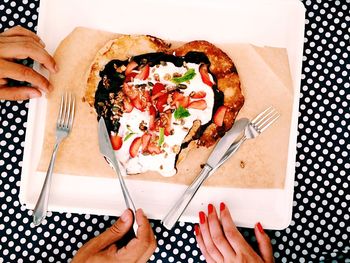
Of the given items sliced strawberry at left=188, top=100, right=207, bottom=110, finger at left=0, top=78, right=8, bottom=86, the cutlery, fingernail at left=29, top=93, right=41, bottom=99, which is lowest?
the cutlery

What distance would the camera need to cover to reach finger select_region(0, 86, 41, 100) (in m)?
1.41

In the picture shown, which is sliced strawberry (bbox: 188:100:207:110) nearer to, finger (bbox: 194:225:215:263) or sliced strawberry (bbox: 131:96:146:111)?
sliced strawberry (bbox: 131:96:146:111)

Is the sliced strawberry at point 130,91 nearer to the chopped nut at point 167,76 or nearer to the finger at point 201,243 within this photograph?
the chopped nut at point 167,76

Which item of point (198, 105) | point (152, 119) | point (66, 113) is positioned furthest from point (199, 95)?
point (66, 113)

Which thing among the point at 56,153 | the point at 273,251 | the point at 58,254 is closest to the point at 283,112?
the point at 273,251

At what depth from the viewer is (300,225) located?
57.9 inches

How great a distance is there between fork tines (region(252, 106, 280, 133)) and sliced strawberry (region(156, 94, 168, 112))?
246mm

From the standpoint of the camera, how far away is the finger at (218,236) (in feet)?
4.67

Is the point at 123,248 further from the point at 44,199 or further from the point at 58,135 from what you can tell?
the point at 58,135

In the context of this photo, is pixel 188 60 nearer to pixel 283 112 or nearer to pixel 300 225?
pixel 283 112

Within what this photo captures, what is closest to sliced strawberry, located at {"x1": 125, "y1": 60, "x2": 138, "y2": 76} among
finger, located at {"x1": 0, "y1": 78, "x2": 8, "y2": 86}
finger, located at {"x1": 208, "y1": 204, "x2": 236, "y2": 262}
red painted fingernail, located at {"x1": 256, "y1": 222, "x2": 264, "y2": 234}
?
finger, located at {"x1": 0, "y1": 78, "x2": 8, "y2": 86}

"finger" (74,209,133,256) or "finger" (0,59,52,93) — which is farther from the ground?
"finger" (0,59,52,93)

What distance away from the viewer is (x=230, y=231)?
1.43m

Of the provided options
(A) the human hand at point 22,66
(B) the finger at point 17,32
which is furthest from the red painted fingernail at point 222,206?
(B) the finger at point 17,32
